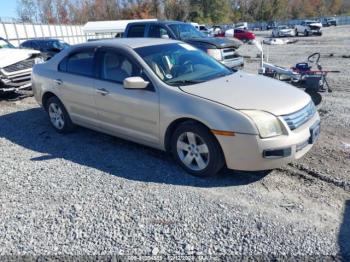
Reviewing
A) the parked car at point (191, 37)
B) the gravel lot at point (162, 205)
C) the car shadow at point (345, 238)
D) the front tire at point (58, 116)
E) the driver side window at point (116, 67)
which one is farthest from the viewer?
Result: the parked car at point (191, 37)

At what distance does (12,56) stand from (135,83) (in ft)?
21.0

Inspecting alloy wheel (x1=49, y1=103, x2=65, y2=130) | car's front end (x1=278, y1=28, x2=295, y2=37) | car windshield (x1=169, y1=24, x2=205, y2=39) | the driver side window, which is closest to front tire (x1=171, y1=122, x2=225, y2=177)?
the driver side window

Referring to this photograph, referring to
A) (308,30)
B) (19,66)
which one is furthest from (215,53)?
(308,30)

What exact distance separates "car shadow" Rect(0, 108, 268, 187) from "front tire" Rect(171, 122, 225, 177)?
0.43 feet

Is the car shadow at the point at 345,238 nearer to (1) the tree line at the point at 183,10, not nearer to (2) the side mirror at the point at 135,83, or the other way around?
(2) the side mirror at the point at 135,83

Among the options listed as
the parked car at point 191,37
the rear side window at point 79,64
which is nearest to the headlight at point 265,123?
the rear side window at point 79,64

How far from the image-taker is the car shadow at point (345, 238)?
277 cm

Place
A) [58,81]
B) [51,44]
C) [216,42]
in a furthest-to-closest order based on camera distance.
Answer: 1. [51,44]
2. [216,42]
3. [58,81]

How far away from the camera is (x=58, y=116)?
604 centimetres

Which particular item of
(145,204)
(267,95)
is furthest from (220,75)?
(145,204)

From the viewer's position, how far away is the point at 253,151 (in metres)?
3.65

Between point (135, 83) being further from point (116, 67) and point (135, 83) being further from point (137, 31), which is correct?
point (137, 31)

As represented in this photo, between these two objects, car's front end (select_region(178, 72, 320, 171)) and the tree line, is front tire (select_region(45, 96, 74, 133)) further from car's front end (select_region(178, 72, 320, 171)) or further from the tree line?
the tree line

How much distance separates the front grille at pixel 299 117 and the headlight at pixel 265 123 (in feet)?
0.45
